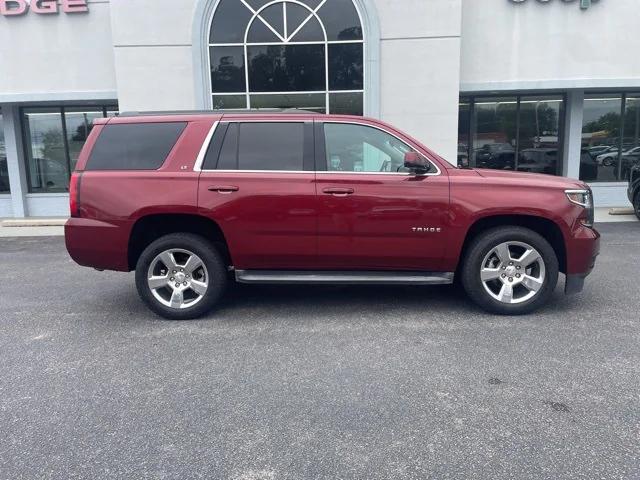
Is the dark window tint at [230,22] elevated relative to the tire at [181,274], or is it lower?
elevated

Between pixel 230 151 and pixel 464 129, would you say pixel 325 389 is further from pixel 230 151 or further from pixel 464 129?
pixel 464 129

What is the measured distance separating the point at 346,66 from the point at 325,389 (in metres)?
9.76

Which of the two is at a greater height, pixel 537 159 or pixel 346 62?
pixel 346 62

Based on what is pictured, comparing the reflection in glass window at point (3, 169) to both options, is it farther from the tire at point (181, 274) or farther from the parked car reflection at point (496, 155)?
the parked car reflection at point (496, 155)

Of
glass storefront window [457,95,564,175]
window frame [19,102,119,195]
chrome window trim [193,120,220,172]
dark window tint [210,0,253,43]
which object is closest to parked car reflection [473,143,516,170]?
glass storefront window [457,95,564,175]

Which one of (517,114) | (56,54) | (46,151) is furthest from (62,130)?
(517,114)

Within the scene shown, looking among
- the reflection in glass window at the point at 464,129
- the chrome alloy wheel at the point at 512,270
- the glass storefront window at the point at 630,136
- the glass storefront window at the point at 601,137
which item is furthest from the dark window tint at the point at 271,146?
the glass storefront window at the point at 630,136

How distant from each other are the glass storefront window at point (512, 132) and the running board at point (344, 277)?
30.4 feet

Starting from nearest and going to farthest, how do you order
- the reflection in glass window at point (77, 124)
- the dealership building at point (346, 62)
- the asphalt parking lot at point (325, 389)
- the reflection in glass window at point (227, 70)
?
1. the asphalt parking lot at point (325, 389)
2. the dealership building at point (346, 62)
3. the reflection in glass window at point (227, 70)
4. the reflection in glass window at point (77, 124)

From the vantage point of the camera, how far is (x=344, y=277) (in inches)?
204

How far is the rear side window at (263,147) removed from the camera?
17.0 ft

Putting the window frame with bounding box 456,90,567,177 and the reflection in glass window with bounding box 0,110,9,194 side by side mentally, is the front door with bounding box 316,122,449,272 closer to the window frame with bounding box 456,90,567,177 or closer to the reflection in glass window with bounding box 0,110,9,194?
the window frame with bounding box 456,90,567,177

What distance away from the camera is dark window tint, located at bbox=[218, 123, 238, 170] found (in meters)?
5.18

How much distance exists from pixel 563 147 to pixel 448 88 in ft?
14.1
